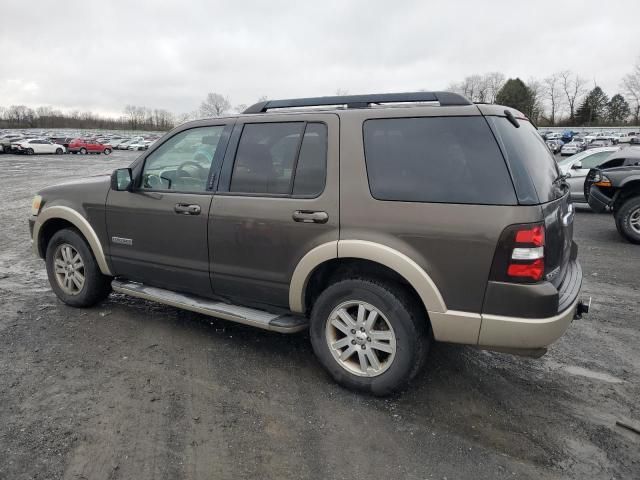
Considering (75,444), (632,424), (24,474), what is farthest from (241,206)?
(632,424)

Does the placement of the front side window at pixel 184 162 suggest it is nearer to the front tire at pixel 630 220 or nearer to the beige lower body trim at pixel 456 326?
the beige lower body trim at pixel 456 326

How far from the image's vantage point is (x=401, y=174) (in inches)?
119

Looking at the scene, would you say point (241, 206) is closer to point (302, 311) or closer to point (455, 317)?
point (302, 311)

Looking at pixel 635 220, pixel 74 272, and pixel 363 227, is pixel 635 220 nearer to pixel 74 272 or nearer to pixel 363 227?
pixel 363 227

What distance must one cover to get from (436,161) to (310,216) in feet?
2.96

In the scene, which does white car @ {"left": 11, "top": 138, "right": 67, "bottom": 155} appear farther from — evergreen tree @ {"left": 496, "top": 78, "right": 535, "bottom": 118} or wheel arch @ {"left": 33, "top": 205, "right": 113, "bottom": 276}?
evergreen tree @ {"left": 496, "top": 78, "right": 535, "bottom": 118}

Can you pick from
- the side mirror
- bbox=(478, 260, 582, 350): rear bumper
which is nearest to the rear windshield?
bbox=(478, 260, 582, 350): rear bumper

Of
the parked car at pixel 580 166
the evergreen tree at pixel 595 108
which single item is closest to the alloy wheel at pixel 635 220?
the parked car at pixel 580 166

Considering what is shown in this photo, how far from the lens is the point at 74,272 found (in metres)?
4.74

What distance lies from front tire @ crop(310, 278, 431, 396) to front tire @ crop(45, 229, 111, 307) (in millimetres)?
2500

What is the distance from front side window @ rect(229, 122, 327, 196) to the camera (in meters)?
3.32

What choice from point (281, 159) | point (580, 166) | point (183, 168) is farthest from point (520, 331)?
point (580, 166)

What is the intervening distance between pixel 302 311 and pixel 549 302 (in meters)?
1.64

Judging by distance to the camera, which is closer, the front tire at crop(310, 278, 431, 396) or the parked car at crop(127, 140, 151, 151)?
the front tire at crop(310, 278, 431, 396)
